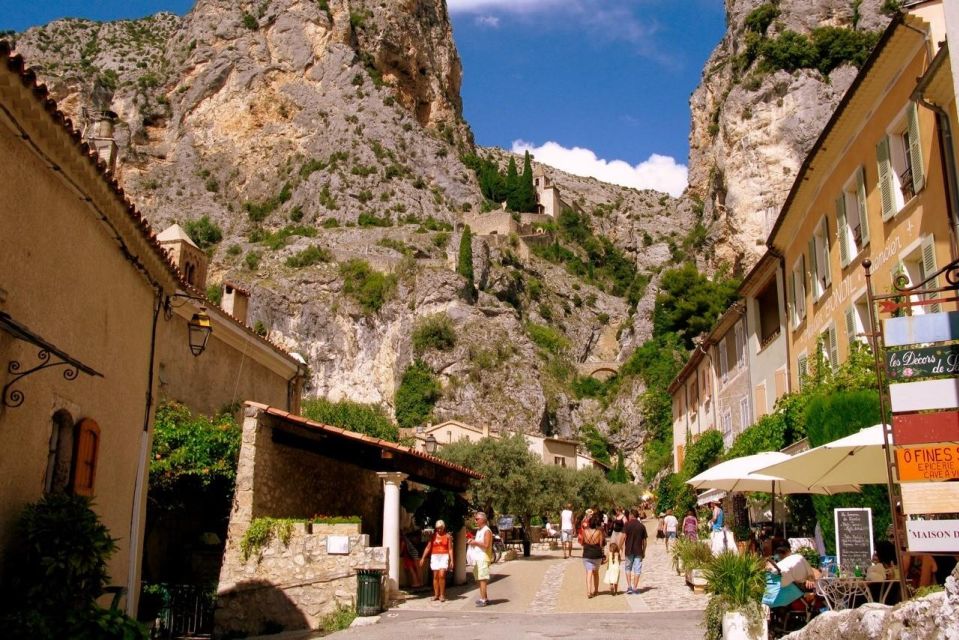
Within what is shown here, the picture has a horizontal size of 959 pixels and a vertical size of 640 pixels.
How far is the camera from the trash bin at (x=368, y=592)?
14141mm

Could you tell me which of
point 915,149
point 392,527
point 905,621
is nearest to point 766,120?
point 915,149

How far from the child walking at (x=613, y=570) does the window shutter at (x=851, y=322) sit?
603cm

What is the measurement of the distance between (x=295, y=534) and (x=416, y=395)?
165ft

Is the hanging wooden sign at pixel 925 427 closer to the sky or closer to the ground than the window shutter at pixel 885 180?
closer to the ground

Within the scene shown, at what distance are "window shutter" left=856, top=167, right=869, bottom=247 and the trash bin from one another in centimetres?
1066

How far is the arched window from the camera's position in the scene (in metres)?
9.10

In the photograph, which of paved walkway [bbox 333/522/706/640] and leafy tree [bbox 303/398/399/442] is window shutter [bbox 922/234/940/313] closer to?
paved walkway [bbox 333/522/706/640]

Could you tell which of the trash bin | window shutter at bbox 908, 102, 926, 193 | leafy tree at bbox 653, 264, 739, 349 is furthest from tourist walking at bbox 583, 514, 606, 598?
leafy tree at bbox 653, 264, 739, 349

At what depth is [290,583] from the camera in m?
14.6

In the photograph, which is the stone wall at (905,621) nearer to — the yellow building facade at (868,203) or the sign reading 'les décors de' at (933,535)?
the sign reading 'les décors de' at (933,535)

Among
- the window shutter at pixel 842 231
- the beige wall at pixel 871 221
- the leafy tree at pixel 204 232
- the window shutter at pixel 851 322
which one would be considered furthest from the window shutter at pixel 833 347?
the leafy tree at pixel 204 232

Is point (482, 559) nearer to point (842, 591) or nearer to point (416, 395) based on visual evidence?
point (842, 591)

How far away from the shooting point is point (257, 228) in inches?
3290

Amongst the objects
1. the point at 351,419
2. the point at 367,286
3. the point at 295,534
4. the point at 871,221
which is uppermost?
the point at 367,286
